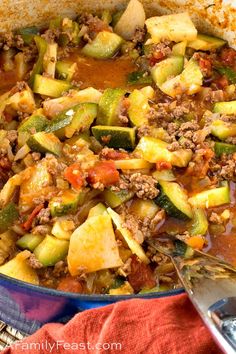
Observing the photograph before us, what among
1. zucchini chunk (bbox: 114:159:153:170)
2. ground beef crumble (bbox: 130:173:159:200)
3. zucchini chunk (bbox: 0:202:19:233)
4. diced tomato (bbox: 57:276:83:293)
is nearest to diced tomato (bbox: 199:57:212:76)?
zucchini chunk (bbox: 114:159:153:170)

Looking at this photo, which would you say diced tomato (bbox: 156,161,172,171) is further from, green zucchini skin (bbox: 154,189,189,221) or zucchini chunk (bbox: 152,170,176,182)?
green zucchini skin (bbox: 154,189,189,221)

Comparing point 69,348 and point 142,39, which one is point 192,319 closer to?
point 69,348

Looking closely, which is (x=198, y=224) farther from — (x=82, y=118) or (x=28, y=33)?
(x=28, y=33)

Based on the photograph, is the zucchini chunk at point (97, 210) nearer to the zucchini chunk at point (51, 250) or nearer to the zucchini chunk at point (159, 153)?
the zucchini chunk at point (51, 250)

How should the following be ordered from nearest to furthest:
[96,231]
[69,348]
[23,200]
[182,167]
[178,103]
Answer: [69,348] < [96,231] < [23,200] < [182,167] < [178,103]

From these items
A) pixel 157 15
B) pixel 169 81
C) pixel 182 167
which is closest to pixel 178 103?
pixel 169 81

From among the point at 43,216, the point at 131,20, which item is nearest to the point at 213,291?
the point at 43,216

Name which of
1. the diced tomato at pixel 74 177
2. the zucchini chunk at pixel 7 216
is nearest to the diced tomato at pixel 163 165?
the diced tomato at pixel 74 177
